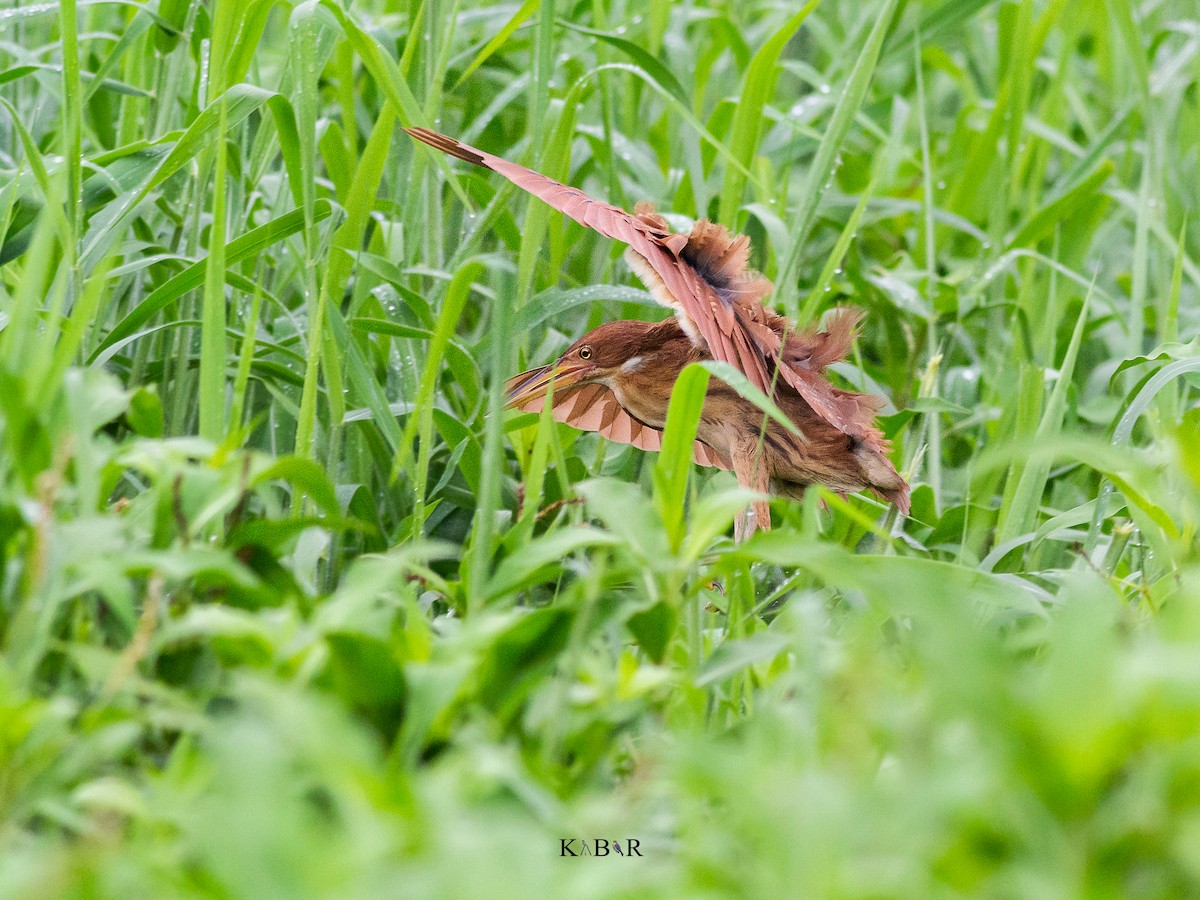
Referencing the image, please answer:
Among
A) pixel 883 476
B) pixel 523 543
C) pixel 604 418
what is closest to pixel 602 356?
pixel 604 418

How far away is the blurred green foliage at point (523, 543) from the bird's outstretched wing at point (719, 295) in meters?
0.11

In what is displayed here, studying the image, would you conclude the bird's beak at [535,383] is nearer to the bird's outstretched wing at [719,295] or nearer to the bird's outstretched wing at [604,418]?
the bird's outstretched wing at [604,418]

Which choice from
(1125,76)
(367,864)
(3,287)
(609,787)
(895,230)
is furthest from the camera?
(1125,76)

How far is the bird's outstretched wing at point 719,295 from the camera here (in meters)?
2.10

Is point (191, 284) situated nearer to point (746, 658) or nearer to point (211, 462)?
point (211, 462)

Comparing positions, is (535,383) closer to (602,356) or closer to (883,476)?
(602,356)

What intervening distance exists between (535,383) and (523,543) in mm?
911

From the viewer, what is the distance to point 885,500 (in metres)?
2.54

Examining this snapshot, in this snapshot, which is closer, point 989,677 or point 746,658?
point 989,677

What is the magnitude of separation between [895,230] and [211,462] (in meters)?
2.45

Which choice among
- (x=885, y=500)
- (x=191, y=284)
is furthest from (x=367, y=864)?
(x=885, y=500)

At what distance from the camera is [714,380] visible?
2.49 m

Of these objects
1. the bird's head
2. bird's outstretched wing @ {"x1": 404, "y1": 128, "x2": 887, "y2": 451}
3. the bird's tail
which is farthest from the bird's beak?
the bird's tail

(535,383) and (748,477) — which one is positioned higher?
(535,383)
